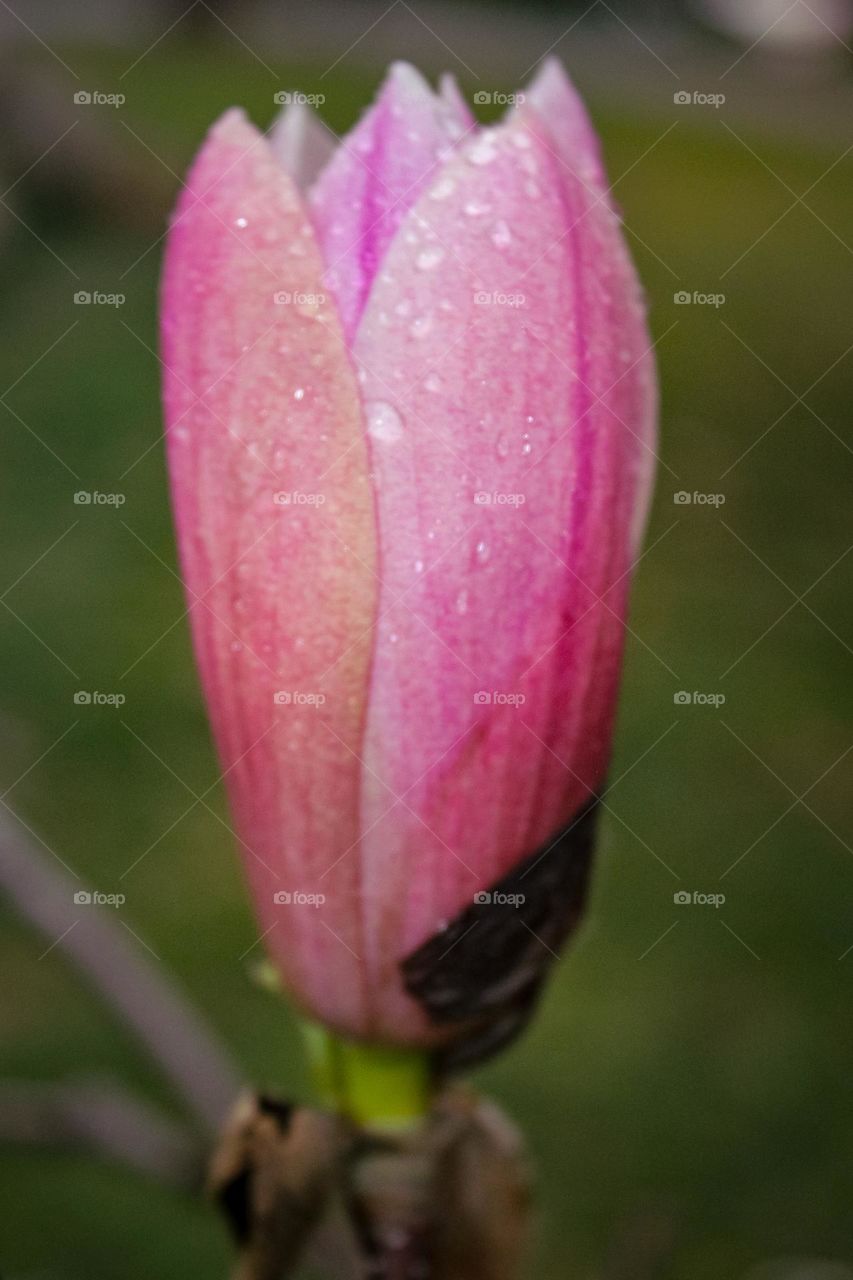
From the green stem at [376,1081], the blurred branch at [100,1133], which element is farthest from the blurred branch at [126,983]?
the green stem at [376,1081]

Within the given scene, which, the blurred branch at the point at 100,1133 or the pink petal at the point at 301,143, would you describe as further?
the blurred branch at the point at 100,1133

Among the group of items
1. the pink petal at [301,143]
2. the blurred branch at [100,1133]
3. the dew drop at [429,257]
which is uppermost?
the pink petal at [301,143]

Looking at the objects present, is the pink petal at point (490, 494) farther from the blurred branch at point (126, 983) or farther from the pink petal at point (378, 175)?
the blurred branch at point (126, 983)

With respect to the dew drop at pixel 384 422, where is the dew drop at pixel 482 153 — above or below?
above

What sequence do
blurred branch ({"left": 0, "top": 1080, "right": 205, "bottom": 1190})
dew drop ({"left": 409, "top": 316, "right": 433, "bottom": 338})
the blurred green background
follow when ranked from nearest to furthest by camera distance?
1. dew drop ({"left": 409, "top": 316, "right": 433, "bottom": 338})
2. blurred branch ({"left": 0, "top": 1080, "right": 205, "bottom": 1190})
3. the blurred green background

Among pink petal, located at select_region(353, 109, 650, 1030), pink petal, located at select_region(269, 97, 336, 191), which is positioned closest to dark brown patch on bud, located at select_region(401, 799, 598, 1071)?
pink petal, located at select_region(353, 109, 650, 1030)

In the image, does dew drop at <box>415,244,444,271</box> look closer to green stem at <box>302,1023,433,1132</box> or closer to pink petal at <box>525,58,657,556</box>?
pink petal at <box>525,58,657,556</box>

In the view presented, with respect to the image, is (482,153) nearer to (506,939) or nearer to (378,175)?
(378,175)

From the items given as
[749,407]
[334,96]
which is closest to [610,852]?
[749,407]

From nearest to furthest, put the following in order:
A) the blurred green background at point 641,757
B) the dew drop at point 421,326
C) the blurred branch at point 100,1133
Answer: the dew drop at point 421,326 → the blurred branch at point 100,1133 → the blurred green background at point 641,757
